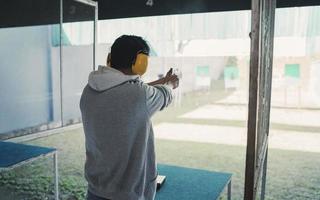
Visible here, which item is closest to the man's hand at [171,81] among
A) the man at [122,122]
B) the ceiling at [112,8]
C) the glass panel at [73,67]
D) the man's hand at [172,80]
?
the man's hand at [172,80]

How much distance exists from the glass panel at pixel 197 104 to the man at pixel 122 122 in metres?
0.37

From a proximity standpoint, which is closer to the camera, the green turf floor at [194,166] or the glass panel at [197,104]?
the green turf floor at [194,166]

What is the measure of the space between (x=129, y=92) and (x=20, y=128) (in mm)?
5124

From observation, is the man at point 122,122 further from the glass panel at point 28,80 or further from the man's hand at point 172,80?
the glass panel at point 28,80

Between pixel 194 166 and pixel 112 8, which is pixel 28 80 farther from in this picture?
pixel 194 166

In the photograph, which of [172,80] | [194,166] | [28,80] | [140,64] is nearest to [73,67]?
[28,80]

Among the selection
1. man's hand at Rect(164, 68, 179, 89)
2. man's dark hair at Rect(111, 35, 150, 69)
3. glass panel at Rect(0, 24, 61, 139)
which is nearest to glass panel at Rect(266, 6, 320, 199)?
A: man's hand at Rect(164, 68, 179, 89)

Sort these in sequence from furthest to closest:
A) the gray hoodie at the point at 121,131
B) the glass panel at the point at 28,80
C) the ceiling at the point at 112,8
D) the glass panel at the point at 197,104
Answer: the glass panel at the point at 28,80 < the glass panel at the point at 197,104 < the ceiling at the point at 112,8 < the gray hoodie at the point at 121,131

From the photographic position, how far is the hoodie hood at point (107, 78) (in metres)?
0.96

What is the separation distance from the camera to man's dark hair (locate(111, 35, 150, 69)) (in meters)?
0.99

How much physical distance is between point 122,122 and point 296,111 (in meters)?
8.62

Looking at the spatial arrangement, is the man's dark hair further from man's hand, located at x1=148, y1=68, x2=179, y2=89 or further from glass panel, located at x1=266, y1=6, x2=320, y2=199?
glass panel, located at x1=266, y1=6, x2=320, y2=199

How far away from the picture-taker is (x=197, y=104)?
10070 mm

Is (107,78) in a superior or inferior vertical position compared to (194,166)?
superior
